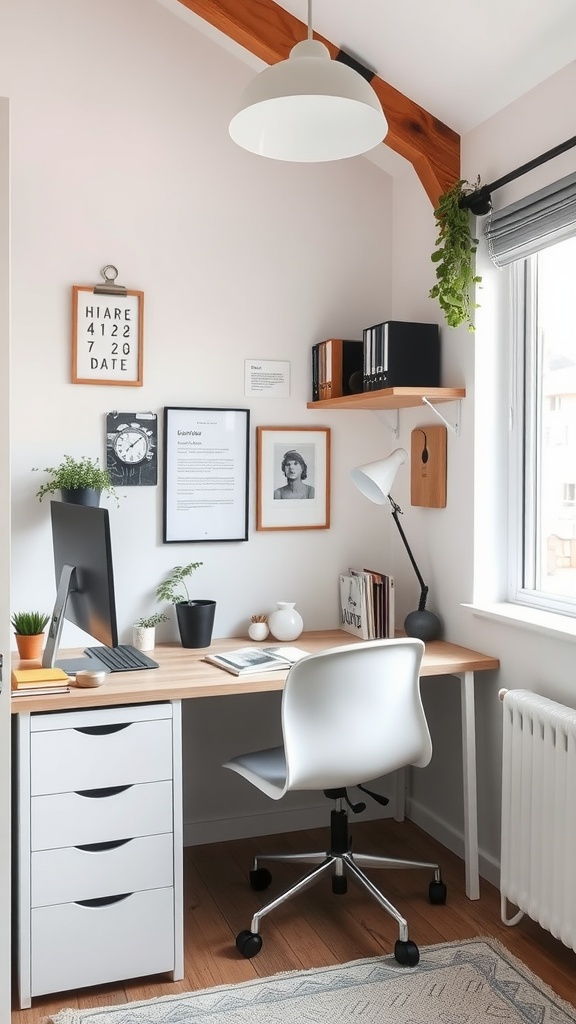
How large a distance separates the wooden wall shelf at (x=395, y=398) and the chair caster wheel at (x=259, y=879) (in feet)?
5.09

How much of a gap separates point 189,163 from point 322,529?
1381mm

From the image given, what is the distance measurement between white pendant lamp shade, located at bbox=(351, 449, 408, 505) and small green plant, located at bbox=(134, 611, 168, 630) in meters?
0.82

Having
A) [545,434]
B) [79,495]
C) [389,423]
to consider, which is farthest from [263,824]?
[545,434]

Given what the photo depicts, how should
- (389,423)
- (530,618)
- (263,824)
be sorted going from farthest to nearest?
(389,423) < (263,824) < (530,618)

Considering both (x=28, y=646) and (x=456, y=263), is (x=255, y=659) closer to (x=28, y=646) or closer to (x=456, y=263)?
(x=28, y=646)

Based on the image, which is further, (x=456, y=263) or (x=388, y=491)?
(x=388, y=491)

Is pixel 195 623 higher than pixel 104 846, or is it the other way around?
pixel 195 623

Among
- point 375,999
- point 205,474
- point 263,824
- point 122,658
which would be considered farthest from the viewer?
point 263,824

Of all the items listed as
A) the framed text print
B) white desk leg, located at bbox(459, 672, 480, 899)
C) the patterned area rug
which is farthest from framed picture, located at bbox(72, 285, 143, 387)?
the patterned area rug

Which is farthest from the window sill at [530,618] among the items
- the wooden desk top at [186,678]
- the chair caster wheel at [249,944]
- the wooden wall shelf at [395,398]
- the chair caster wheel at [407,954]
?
the chair caster wheel at [249,944]

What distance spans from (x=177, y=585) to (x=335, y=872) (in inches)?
42.3

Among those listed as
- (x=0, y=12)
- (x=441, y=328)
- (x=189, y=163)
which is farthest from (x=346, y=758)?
(x=0, y=12)

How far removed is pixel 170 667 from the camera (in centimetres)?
265

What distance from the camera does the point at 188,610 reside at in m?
2.92
